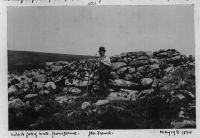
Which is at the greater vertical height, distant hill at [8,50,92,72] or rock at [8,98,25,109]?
distant hill at [8,50,92,72]

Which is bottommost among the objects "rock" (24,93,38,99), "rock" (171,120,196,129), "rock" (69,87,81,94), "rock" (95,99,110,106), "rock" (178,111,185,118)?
"rock" (171,120,196,129)

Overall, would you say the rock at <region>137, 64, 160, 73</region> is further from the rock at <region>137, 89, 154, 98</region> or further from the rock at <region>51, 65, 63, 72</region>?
the rock at <region>51, 65, 63, 72</region>

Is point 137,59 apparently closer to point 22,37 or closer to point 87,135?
point 87,135

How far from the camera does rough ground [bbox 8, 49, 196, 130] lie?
1.52 m

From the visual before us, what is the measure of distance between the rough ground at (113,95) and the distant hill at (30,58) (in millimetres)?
24

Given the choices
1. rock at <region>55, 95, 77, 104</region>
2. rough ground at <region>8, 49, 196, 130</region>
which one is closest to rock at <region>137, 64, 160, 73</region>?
rough ground at <region>8, 49, 196, 130</region>

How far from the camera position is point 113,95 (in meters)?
1.54

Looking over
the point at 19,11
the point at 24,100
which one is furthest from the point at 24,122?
the point at 19,11

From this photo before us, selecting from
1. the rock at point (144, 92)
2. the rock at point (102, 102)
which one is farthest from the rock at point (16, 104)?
the rock at point (144, 92)

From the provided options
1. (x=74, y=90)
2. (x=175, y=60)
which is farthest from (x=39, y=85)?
(x=175, y=60)

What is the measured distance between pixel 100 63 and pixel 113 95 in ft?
0.59

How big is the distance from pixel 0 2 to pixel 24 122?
644 mm

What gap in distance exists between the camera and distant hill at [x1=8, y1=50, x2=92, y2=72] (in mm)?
1542

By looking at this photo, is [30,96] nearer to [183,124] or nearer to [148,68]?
[148,68]
